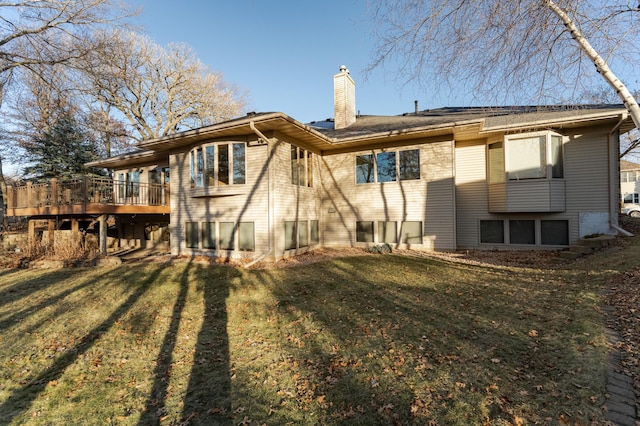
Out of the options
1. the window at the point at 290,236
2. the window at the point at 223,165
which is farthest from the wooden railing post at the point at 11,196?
the window at the point at 290,236

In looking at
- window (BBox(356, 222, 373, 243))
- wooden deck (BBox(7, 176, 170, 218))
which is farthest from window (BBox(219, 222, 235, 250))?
window (BBox(356, 222, 373, 243))

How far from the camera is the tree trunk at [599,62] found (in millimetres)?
4898

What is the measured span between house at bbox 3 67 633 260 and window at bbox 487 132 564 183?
4 cm

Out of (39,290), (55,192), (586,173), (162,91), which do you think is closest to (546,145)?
(586,173)

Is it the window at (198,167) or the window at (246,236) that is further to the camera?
the window at (198,167)

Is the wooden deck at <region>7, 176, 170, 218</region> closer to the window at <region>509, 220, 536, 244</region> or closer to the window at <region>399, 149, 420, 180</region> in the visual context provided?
the window at <region>399, 149, 420, 180</region>

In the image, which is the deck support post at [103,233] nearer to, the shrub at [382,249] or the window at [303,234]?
the window at [303,234]

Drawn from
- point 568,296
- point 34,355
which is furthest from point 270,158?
point 568,296

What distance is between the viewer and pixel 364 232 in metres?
12.9

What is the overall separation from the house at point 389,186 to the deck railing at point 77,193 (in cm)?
9

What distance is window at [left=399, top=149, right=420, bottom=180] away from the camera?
39.0 feet

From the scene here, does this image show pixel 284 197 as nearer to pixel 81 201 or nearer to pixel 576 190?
pixel 81 201

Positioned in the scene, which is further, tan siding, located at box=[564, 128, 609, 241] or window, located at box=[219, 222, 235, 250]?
window, located at box=[219, 222, 235, 250]

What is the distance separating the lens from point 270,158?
33.4ft
